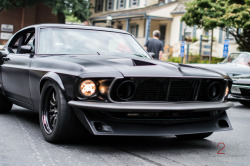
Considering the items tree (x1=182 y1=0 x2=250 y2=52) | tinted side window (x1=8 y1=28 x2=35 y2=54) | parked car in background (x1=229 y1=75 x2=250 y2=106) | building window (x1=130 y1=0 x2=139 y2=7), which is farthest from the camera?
building window (x1=130 y1=0 x2=139 y2=7)

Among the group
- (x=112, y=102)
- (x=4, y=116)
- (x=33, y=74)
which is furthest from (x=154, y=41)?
(x=112, y=102)

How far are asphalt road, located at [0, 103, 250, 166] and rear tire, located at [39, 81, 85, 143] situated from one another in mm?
128

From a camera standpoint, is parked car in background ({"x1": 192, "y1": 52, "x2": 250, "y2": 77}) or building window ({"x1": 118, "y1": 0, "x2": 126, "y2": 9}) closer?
parked car in background ({"x1": 192, "y1": 52, "x2": 250, "y2": 77})

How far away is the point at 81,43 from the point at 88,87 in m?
1.49

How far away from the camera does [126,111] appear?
402 cm

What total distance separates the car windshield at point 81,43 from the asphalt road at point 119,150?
3.66 feet

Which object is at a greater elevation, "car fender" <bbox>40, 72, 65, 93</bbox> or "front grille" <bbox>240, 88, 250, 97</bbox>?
"car fender" <bbox>40, 72, 65, 93</bbox>

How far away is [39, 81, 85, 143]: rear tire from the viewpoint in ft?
14.0

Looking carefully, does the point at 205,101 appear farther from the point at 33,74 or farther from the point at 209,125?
the point at 33,74

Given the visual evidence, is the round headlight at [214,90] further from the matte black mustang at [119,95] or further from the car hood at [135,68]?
the car hood at [135,68]

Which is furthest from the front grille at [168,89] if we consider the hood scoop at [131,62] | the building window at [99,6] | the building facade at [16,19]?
the building facade at [16,19]

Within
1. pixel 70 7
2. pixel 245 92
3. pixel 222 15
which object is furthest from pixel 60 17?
pixel 245 92

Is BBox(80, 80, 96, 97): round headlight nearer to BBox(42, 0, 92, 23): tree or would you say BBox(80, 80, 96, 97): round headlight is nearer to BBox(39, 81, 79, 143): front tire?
BBox(39, 81, 79, 143): front tire

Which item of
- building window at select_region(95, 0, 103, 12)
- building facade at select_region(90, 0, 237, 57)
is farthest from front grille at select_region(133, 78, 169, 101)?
building window at select_region(95, 0, 103, 12)
